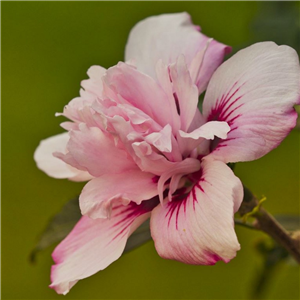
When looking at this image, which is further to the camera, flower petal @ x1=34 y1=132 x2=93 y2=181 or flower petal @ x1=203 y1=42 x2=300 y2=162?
flower petal @ x1=34 y1=132 x2=93 y2=181

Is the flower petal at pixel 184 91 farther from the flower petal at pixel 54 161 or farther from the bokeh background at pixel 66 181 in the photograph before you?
the bokeh background at pixel 66 181

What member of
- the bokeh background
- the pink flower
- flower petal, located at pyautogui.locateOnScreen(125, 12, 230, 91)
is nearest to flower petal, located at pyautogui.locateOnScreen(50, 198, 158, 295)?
the pink flower

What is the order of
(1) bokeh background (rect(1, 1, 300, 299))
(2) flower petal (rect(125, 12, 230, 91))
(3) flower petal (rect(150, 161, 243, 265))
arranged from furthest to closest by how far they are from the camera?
(1) bokeh background (rect(1, 1, 300, 299)) < (2) flower petal (rect(125, 12, 230, 91)) < (3) flower petal (rect(150, 161, 243, 265))

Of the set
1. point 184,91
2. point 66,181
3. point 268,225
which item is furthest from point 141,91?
point 66,181

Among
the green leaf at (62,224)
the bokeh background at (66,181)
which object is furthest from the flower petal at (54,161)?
the bokeh background at (66,181)

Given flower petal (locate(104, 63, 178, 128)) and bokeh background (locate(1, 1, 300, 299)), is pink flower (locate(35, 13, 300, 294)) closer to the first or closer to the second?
flower petal (locate(104, 63, 178, 128))

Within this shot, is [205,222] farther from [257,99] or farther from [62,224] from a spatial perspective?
[62,224]

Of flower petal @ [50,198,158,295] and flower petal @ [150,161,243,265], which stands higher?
flower petal @ [150,161,243,265]
